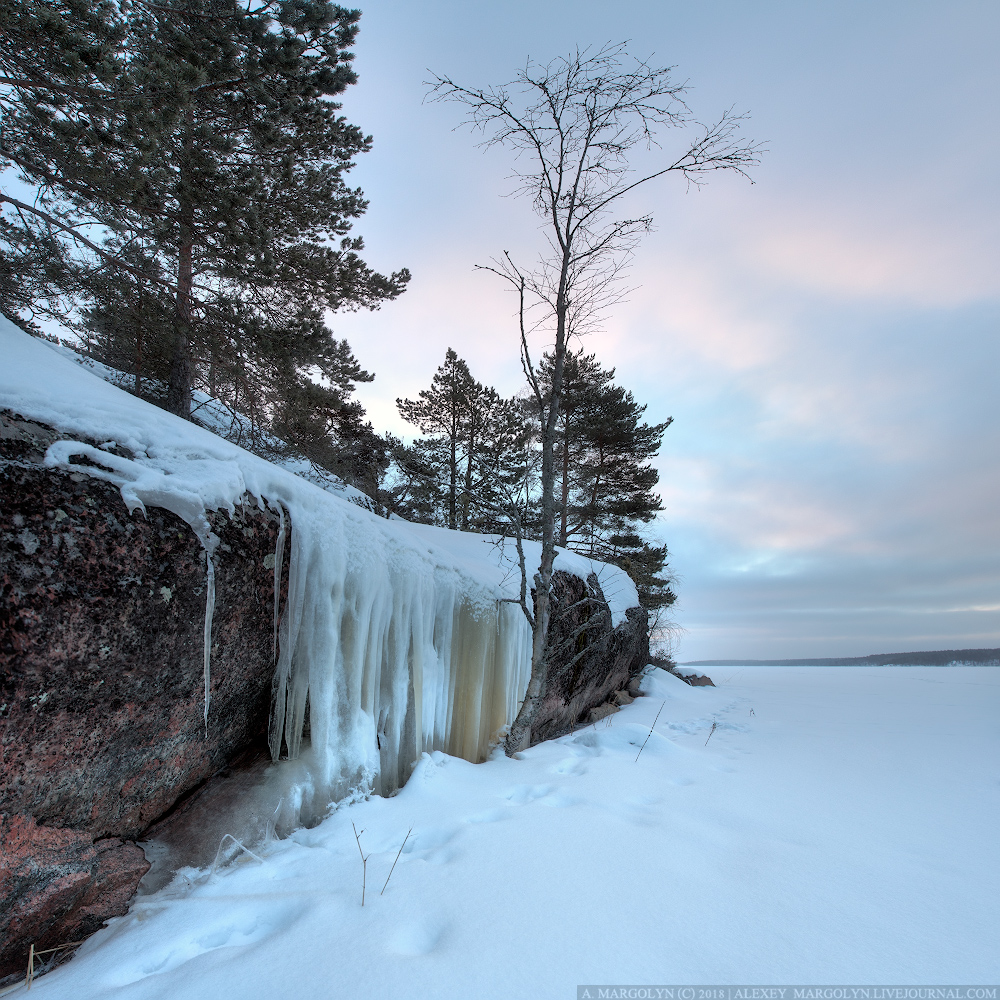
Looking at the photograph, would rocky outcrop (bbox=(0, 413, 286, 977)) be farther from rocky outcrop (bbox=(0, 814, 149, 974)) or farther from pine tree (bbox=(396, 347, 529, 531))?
pine tree (bbox=(396, 347, 529, 531))

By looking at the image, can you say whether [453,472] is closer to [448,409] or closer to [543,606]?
[448,409]

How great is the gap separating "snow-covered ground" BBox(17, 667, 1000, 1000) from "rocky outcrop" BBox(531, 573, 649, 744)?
5.45ft

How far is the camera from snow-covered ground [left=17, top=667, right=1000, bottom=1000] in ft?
4.77

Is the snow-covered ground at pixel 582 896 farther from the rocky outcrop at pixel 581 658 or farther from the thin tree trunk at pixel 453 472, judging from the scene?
the thin tree trunk at pixel 453 472

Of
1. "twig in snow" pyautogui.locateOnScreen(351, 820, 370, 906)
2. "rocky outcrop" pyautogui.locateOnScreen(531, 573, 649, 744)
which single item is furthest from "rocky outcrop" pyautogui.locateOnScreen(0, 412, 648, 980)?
"rocky outcrop" pyautogui.locateOnScreen(531, 573, 649, 744)

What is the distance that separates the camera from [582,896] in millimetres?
1806

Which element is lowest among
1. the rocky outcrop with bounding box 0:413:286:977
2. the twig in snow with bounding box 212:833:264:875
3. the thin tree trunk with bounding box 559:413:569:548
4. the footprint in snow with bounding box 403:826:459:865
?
the twig in snow with bounding box 212:833:264:875

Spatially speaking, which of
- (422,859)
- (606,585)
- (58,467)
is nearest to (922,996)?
(422,859)

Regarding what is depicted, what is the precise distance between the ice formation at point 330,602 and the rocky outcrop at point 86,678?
11cm

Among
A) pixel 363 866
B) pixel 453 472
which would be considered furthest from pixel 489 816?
pixel 453 472

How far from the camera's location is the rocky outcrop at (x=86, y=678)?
1.74 metres

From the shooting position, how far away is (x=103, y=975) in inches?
60.6

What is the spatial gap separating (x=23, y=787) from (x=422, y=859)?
5.09 feet

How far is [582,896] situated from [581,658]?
4.07 metres
